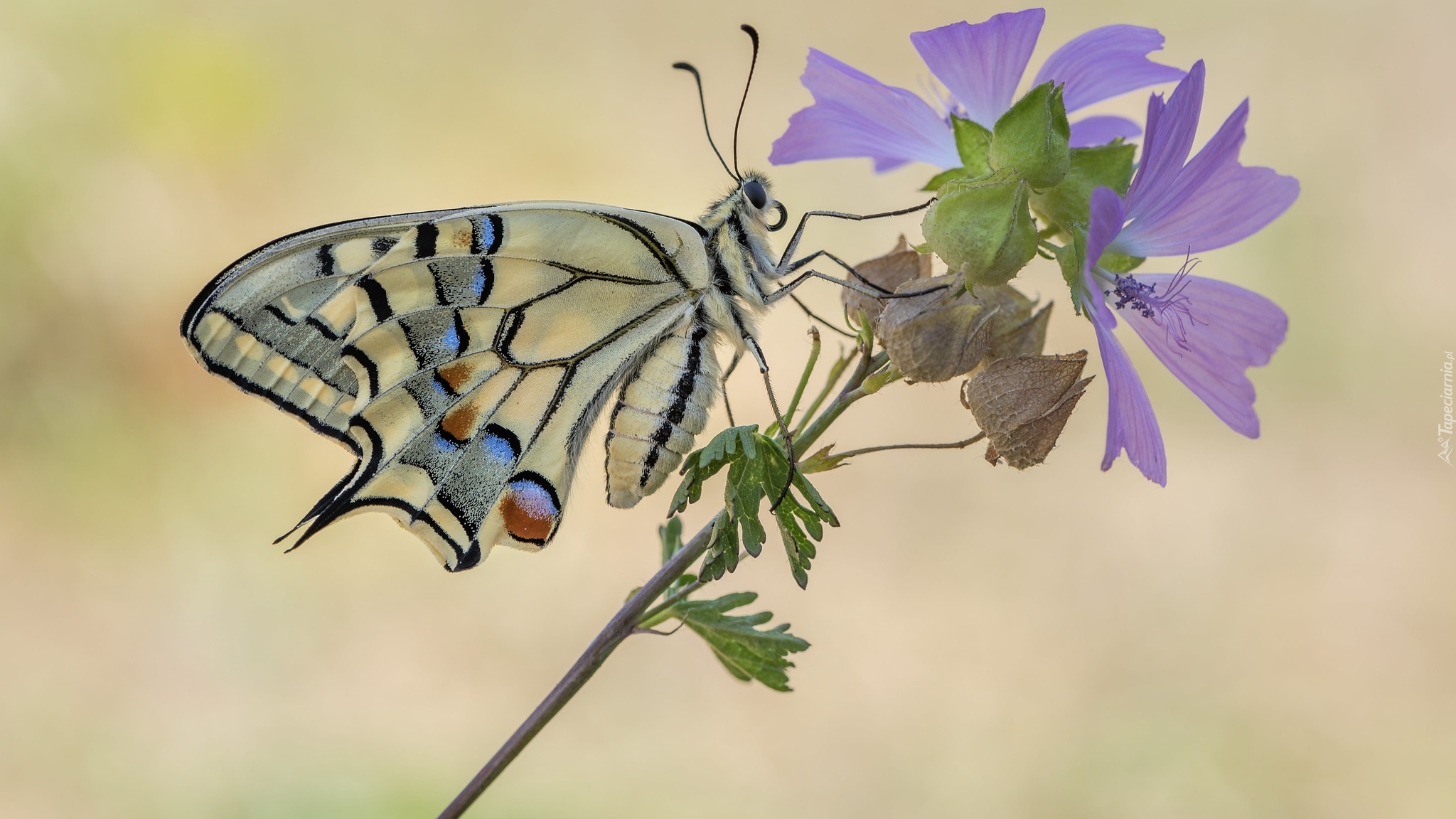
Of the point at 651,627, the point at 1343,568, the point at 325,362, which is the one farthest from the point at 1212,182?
the point at 1343,568

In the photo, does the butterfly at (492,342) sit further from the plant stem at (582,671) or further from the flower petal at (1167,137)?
the flower petal at (1167,137)

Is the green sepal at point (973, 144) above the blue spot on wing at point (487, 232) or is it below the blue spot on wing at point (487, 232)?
above

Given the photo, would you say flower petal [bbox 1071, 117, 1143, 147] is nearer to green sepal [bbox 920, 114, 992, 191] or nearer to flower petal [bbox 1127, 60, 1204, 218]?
green sepal [bbox 920, 114, 992, 191]

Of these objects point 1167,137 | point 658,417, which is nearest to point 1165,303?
point 1167,137

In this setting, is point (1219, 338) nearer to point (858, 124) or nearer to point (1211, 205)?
point (1211, 205)

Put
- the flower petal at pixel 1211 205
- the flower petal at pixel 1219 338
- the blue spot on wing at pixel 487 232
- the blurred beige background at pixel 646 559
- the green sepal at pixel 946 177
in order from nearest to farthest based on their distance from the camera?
the flower petal at pixel 1211 205
the flower petal at pixel 1219 338
the green sepal at pixel 946 177
the blue spot on wing at pixel 487 232
the blurred beige background at pixel 646 559

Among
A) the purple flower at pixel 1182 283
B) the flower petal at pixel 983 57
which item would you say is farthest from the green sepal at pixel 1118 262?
the flower petal at pixel 983 57
